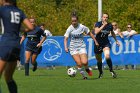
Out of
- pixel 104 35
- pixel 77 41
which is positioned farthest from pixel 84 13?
pixel 77 41

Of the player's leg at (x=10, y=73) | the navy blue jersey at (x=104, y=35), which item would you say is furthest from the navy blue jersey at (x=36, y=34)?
the player's leg at (x=10, y=73)

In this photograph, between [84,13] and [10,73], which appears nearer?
[10,73]

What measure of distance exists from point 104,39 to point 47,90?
5.34 m

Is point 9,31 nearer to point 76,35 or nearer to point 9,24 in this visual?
point 9,24

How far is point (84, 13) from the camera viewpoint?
47.4m

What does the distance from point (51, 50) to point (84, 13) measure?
20.8 meters

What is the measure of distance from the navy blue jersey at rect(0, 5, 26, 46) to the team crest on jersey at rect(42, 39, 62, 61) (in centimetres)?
1650

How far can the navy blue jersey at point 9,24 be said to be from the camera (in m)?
10.2

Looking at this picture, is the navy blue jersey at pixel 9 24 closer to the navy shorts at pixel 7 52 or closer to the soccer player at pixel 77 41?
the navy shorts at pixel 7 52

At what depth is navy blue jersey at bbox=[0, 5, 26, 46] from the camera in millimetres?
10250

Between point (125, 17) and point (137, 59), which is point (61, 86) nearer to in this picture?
point (137, 59)

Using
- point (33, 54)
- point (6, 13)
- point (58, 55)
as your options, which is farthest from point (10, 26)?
→ point (58, 55)

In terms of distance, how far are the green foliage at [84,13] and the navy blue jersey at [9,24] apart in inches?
1279

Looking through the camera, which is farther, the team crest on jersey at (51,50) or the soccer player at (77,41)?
the team crest on jersey at (51,50)
